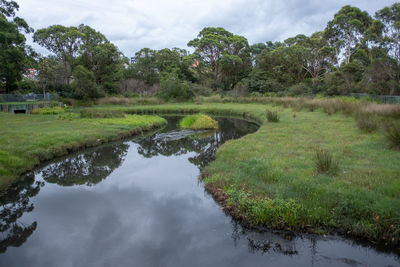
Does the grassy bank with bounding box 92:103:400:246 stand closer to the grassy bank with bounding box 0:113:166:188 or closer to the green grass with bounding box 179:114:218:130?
the grassy bank with bounding box 0:113:166:188

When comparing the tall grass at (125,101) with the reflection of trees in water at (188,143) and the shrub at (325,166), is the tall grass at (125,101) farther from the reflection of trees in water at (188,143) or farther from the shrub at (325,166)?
the shrub at (325,166)

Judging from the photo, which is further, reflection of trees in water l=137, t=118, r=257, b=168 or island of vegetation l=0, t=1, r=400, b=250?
reflection of trees in water l=137, t=118, r=257, b=168

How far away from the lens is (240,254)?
5.41 metres

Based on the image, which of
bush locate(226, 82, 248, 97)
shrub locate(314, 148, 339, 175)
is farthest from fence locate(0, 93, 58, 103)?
shrub locate(314, 148, 339, 175)

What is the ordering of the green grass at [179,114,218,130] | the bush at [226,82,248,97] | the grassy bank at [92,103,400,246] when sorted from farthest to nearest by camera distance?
the bush at [226,82,248,97]
the green grass at [179,114,218,130]
the grassy bank at [92,103,400,246]

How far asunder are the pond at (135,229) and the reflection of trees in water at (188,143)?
7.65 feet

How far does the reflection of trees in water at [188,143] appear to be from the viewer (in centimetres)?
1382

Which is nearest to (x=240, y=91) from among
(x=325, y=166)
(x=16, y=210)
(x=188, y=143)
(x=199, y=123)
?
(x=199, y=123)

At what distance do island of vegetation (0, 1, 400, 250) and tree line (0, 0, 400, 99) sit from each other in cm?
20

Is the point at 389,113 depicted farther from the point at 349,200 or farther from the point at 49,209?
the point at 49,209

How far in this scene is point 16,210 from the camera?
7.62 meters

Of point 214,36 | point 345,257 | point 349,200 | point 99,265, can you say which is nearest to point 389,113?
point 349,200

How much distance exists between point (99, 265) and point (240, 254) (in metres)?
2.65

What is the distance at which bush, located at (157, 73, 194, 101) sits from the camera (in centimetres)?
4312
